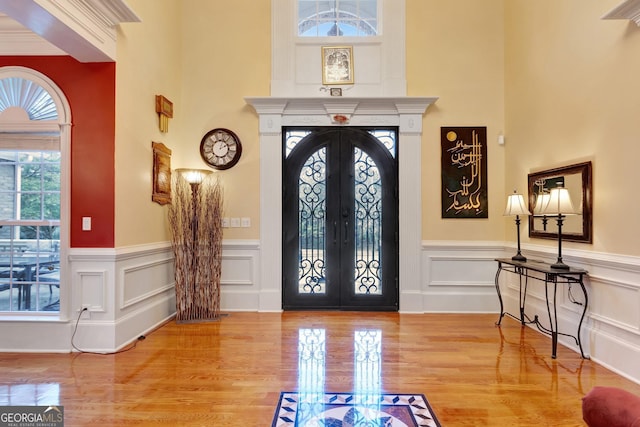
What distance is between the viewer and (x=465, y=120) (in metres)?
4.71

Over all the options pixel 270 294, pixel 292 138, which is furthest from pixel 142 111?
pixel 270 294

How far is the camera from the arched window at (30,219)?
3.32 meters

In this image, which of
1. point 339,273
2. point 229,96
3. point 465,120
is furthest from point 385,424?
point 229,96

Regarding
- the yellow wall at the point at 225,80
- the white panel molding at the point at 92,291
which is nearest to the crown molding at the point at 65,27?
the yellow wall at the point at 225,80

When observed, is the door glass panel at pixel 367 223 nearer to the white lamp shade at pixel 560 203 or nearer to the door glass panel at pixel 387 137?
the door glass panel at pixel 387 137

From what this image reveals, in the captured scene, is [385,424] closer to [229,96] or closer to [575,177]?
[575,177]

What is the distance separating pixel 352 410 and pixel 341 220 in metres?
2.70

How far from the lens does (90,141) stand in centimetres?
328

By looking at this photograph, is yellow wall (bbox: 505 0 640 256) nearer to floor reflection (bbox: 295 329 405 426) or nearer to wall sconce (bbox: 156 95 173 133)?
floor reflection (bbox: 295 329 405 426)

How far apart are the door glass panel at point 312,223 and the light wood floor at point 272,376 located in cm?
89

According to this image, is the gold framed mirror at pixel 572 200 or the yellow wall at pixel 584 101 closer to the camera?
the yellow wall at pixel 584 101

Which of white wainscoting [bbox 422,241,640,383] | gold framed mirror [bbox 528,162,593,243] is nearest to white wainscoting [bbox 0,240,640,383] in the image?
white wainscoting [bbox 422,241,640,383]

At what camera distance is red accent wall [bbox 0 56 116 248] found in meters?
3.26

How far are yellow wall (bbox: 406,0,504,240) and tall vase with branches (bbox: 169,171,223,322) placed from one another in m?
2.66
